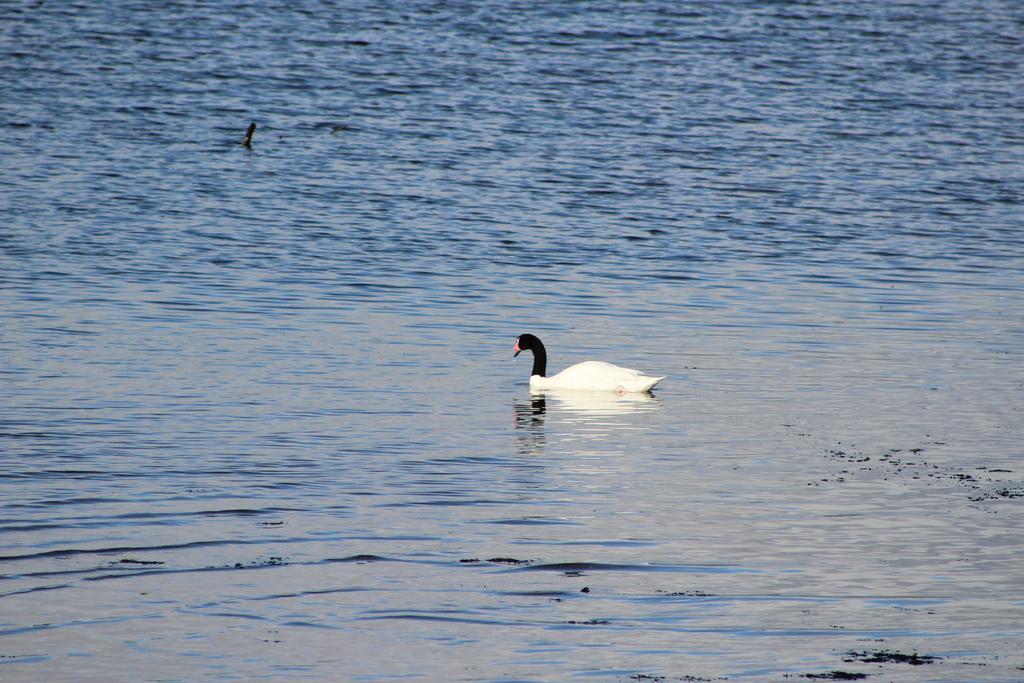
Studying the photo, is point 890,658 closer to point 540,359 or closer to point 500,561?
point 500,561

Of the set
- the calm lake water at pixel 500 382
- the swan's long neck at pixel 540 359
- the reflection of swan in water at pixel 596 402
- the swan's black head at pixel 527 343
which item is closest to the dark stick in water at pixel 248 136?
the calm lake water at pixel 500 382

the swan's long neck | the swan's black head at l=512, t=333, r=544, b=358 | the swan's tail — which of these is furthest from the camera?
the swan's black head at l=512, t=333, r=544, b=358

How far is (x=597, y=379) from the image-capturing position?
53.6 ft

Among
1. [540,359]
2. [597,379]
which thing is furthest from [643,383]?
[540,359]

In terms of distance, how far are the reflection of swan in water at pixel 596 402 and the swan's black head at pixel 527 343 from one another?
88cm

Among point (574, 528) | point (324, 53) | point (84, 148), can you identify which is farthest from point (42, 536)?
point (324, 53)

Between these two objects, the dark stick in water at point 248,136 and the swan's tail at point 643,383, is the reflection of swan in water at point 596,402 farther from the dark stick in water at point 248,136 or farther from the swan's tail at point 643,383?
the dark stick in water at point 248,136

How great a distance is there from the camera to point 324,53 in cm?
5062

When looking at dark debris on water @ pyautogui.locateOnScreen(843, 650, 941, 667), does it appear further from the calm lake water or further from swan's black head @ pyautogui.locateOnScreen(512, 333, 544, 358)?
swan's black head @ pyautogui.locateOnScreen(512, 333, 544, 358)

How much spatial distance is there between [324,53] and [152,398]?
3704 centimetres

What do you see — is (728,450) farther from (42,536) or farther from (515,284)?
(515,284)

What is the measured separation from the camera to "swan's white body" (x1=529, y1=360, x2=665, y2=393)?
16062 millimetres

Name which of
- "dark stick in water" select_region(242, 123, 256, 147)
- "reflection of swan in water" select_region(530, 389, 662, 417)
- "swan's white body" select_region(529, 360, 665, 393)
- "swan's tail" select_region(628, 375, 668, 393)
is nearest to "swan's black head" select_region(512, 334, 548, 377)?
"swan's white body" select_region(529, 360, 665, 393)

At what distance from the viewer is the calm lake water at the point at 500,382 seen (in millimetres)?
8758
